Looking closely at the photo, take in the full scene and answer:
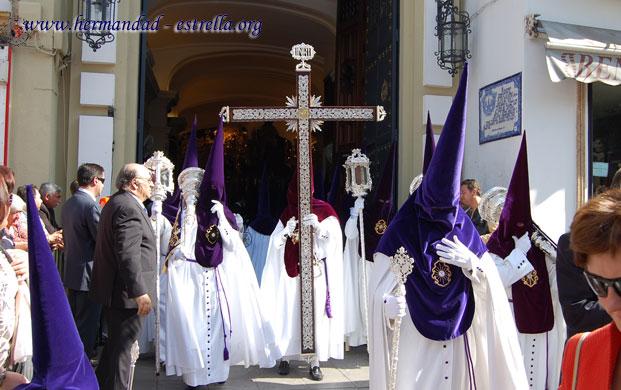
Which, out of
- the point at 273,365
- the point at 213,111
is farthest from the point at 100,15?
the point at 213,111

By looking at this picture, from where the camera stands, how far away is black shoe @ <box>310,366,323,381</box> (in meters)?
6.28

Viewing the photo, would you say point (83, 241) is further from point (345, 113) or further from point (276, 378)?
point (345, 113)

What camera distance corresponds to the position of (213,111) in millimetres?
20375

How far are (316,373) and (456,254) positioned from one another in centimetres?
288

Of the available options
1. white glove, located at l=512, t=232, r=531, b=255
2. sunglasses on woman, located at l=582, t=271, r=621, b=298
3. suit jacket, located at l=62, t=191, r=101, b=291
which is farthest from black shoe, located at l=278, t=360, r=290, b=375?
sunglasses on woman, located at l=582, t=271, r=621, b=298

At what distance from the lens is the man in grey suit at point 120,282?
4.56 m

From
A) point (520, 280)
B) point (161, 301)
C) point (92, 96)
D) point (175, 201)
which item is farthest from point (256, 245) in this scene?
point (520, 280)

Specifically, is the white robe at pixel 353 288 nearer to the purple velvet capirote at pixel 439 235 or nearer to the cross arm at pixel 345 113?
the cross arm at pixel 345 113

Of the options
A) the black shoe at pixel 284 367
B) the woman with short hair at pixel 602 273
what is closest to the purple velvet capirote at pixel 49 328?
the woman with short hair at pixel 602 273

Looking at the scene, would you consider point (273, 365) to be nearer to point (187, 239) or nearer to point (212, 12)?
point (187, 239)

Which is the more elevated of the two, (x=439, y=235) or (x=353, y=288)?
(x=439, y=235)

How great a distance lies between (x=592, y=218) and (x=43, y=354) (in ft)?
5.84

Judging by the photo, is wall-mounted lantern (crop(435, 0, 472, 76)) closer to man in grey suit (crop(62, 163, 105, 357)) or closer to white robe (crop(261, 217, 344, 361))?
white robe (crop(261, 217, 344, 361))

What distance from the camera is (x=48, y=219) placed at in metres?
6.30
